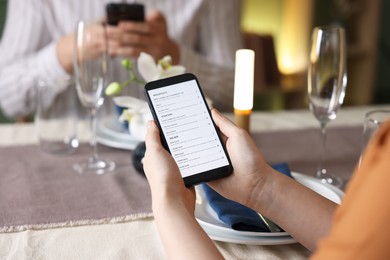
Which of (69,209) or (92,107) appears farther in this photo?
(92,107)

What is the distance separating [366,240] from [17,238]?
49 centimetres

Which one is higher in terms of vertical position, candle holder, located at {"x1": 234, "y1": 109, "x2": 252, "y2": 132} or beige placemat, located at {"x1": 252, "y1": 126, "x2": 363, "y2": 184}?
candle holder, located at {"x1": 234, "y1": 109, "x2": 252, "y2": 132}

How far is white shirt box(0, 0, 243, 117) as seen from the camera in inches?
60.9

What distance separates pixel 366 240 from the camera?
381 mm

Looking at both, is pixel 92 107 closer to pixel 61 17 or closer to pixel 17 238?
pixel 17 238

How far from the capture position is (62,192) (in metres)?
0.86

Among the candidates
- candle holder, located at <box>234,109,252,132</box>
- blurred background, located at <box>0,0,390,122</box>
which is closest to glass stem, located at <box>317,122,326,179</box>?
candle holder, located at <box>234,109,252,132</box>

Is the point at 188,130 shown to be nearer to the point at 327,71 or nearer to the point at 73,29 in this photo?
the point at 327,71

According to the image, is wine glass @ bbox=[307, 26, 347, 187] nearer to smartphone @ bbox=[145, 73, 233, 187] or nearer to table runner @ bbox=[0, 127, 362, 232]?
table runner @ bbox=[0, 127, 362, 232]

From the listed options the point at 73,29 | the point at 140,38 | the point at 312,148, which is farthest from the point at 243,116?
the point at 73,29

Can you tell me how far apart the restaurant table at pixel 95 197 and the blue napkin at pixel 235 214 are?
3cm

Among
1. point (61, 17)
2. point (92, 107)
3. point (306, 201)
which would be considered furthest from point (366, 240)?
point (61, 17)

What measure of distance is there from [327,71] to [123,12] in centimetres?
55

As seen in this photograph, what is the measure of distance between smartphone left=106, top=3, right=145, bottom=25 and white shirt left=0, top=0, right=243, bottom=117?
0.78 ft
